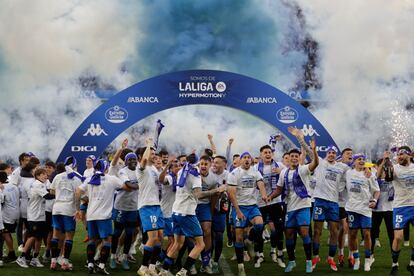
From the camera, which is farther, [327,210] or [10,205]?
[10,205]

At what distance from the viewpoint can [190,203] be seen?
9102mm

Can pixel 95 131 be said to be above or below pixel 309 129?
above

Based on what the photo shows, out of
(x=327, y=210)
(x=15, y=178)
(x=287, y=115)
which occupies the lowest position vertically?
(x=327, y=210)

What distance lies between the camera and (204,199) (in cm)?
1006

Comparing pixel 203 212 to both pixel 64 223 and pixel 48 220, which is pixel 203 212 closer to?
pixel 64 223

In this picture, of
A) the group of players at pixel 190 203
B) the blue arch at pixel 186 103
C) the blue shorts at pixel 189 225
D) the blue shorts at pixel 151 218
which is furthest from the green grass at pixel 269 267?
the blue arch at pixel 186 103

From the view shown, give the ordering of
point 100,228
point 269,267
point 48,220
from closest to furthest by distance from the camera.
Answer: point 100,228
point 269,267
point 48,220

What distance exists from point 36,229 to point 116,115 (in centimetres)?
1310

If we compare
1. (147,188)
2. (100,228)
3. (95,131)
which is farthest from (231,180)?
(95,131)

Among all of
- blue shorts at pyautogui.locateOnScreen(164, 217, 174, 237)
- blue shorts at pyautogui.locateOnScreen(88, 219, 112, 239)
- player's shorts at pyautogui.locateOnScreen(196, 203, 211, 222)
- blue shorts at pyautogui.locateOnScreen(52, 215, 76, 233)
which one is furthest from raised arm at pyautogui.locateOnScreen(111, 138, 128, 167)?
player's shorts at pyautogui.locateOnScreen(196, 203, 211, 222)

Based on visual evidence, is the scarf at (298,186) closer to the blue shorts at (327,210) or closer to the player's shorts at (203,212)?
the blue shorts at (327,210)

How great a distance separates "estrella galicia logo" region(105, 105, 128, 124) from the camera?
2342 centimetres

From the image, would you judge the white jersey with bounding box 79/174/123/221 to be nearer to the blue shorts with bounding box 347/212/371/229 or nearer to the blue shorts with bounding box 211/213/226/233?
the blue shorts with bounding box 211/213/226/233

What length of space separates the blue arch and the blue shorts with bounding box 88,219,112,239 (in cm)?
1380
